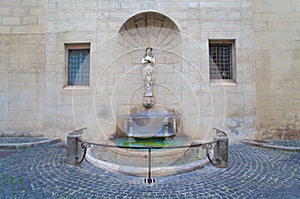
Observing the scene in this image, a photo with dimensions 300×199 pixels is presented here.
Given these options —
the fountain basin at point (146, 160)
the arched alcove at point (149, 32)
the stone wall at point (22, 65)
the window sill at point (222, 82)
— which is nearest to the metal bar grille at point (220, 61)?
the window sill at point (222, 82)

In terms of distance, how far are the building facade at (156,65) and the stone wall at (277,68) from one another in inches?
1.3

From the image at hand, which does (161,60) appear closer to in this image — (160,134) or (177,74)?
(177,74)

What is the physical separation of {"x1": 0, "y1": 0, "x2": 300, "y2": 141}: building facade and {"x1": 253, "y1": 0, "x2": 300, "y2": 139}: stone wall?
3 centimetres

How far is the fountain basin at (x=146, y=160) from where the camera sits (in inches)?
140

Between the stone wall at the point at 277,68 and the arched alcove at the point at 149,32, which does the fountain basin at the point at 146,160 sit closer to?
the stone wall at the point at 277,68

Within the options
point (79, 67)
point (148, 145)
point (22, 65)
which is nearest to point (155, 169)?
point (148, 145)

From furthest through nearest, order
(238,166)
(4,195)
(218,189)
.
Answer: (238,166) < (218,189) < (4,195)

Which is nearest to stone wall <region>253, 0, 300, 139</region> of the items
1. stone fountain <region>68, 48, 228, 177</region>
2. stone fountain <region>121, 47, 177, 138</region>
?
stone fountain <region>68, 48, 228, 177</region>

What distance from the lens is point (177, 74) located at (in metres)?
6.70

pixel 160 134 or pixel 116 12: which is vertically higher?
pixel 116 12

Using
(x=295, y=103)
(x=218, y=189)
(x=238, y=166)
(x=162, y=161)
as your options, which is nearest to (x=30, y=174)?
(x=162, y=161)

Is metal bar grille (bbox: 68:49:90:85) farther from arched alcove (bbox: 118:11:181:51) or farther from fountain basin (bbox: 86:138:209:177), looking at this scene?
fountain basin (bbox: 86:138:209:177)

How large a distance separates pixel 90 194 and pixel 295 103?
22.7ft

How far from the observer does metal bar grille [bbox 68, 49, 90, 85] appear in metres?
6.79
